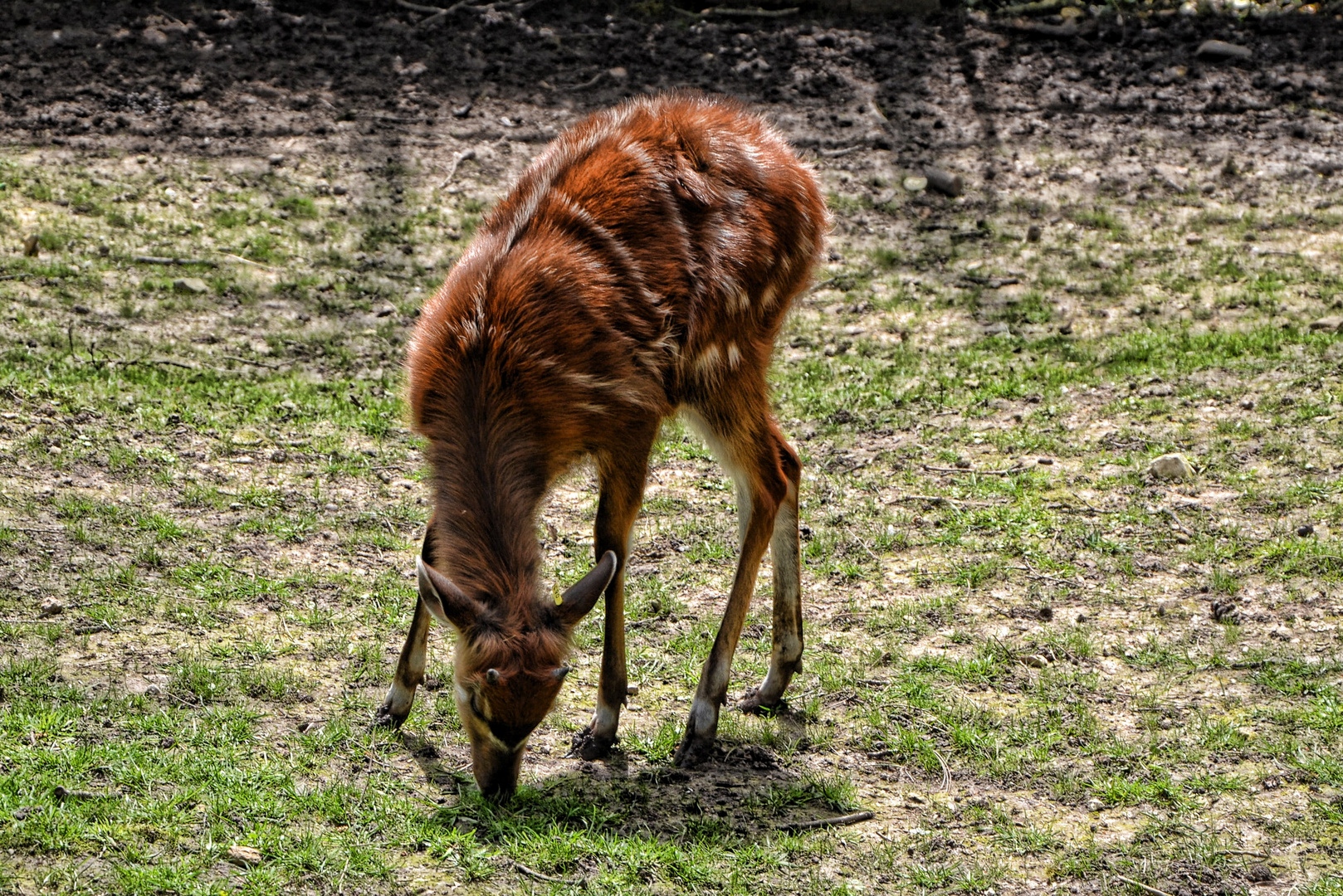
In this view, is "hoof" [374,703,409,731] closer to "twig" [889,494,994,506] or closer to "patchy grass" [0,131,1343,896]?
"patchy grass" [0,131,1343,896]

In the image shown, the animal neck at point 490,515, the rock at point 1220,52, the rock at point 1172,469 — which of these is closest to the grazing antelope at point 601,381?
the animal neck at point 490,515

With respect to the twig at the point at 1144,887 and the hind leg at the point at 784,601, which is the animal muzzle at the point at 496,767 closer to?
the hind leg at the point at 784,601

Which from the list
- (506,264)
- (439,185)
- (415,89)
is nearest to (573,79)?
(415,89)

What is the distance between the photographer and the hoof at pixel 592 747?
192 inches

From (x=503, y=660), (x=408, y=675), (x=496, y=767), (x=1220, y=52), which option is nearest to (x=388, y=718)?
(x=408, y=675)

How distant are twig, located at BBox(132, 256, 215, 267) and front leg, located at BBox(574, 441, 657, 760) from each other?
4.60 m

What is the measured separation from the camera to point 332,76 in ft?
35.3

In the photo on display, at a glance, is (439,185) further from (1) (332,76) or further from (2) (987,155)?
(2) (987,155)

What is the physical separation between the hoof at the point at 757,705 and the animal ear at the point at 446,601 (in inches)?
56.4

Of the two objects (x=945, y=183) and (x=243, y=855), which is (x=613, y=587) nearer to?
(x=243, y=855)

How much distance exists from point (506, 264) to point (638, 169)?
719 mm

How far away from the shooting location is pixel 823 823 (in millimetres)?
4484

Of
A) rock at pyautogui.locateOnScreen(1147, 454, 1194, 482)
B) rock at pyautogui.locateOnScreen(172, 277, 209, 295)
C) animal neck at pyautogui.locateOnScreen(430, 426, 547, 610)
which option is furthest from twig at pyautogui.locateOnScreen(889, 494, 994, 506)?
rock at pyautogui.locateOnScreen(172, 277, 209, 295)

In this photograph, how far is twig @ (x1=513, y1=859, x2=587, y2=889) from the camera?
161 inches
